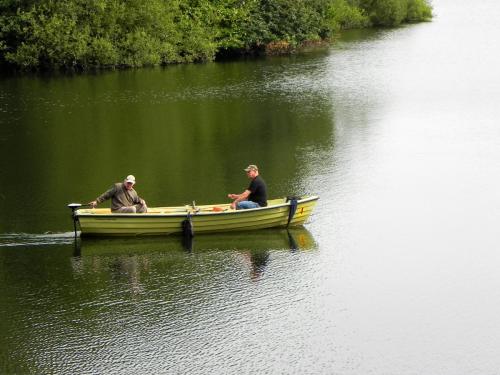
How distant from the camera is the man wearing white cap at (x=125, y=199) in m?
22.5

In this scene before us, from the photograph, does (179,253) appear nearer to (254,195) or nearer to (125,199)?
(125,199)

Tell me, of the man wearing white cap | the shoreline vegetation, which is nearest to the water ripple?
the man wearing white cap

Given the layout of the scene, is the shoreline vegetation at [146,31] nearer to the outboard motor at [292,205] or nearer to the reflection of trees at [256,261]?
the outboard motor at [292,205]

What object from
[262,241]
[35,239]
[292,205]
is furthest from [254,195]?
[35,239]

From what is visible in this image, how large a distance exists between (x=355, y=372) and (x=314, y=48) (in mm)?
49230

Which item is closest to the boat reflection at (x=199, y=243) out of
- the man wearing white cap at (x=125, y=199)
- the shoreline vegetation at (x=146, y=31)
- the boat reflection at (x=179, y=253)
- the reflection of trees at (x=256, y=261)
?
the boat reflection at (x=179, y=253)

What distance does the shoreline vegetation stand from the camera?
173 ft

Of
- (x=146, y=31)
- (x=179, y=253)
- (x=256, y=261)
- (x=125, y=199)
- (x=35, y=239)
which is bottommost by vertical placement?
(x=256, y=261)

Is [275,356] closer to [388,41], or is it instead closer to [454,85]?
[454,85]

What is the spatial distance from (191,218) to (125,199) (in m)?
1.80

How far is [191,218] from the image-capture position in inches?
885

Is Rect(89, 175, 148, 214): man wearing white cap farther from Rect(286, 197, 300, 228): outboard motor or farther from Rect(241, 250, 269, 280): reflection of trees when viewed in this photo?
Rect(286, 197, 300, 228): outboard motor

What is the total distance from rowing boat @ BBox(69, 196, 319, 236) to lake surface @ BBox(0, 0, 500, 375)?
1.11 ft

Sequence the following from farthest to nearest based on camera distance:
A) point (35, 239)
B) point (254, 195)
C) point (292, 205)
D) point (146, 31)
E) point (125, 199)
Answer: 1. point (146, 31)
2. point (254, 195)
3. point (292, 205)
4. point (125, 199)
5. point (35, 239)
